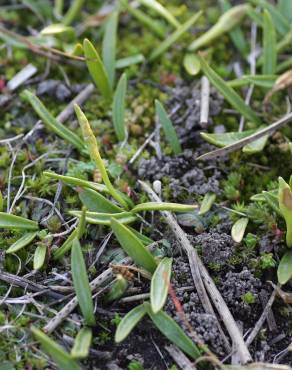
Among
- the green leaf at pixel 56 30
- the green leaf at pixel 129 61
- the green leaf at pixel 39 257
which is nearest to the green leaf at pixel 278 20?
the green leaf at pixel 129 61

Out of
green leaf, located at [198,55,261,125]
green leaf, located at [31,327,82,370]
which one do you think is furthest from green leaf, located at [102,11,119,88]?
green leaf, located at [31,327,82,370]

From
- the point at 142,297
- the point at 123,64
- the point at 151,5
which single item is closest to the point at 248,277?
the point at 142,297

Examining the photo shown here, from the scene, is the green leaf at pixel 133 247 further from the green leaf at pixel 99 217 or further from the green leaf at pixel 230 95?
the green leaf at pixel 230 95

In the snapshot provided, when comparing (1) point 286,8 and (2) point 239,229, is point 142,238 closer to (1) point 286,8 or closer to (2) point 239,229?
(2) point 239,229

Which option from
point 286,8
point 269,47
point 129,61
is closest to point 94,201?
point 129,61

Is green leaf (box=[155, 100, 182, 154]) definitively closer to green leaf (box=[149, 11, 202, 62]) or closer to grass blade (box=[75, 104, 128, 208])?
grass blade (box=[75, 104, 128, 208])

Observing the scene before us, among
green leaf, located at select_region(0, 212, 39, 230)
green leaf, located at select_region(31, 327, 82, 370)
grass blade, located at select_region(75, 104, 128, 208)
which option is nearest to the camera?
green leaf, located at select_region(31, 327, 82, 370)

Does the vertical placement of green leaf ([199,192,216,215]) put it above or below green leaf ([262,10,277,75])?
below

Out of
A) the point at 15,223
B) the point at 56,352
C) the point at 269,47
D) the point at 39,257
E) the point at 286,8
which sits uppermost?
the point at 286,8
